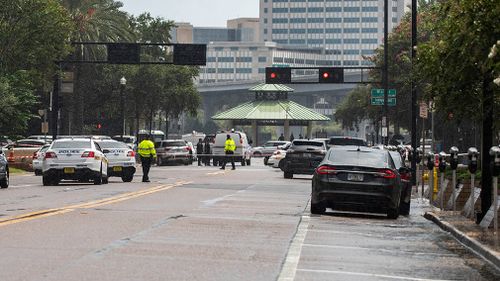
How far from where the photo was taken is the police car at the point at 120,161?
40.2 metres

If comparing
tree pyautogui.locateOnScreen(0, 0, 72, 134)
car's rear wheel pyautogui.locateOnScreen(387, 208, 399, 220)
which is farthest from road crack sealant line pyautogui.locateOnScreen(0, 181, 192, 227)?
tree pyautogui.locateOnScreen(0, 0, 72, 134)

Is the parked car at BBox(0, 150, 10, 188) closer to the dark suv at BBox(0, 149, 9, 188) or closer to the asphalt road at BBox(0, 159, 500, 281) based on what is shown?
the dark suv at BBox(0, 149, 9, 188)

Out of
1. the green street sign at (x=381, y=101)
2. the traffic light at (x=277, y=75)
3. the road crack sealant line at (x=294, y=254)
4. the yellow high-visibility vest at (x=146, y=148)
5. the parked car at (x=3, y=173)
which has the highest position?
the traffic light at (x=277, y=75)

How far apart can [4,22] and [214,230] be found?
3858cm

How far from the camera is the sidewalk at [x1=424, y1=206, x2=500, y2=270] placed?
15.8 meters

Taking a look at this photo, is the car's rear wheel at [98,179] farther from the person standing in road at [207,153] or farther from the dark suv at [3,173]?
the person standing in road at [207,153]

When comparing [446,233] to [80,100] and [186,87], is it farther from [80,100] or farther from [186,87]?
[186,87]

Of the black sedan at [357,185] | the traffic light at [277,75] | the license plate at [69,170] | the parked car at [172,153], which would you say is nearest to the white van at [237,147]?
the parked car at [172,153]

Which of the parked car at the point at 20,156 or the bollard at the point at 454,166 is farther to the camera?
the parked car at the point at 20,156

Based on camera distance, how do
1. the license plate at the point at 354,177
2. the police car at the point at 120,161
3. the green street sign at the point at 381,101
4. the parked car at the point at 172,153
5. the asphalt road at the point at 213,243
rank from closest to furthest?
the asphalt road at the point at 213,243, the license plate at the point at 354,177, the police car at the point at 120,161, the green street sign at the point at 381,101, the parked car at the point at 172,153

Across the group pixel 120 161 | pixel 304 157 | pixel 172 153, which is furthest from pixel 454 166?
pixel 172 153

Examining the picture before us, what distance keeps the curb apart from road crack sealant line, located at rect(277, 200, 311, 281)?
2533 millimetres

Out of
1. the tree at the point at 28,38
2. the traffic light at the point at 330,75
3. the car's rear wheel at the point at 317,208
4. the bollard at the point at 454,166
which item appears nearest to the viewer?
the bollard at the point at 454,166

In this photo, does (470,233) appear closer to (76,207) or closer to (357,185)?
(357,185)
